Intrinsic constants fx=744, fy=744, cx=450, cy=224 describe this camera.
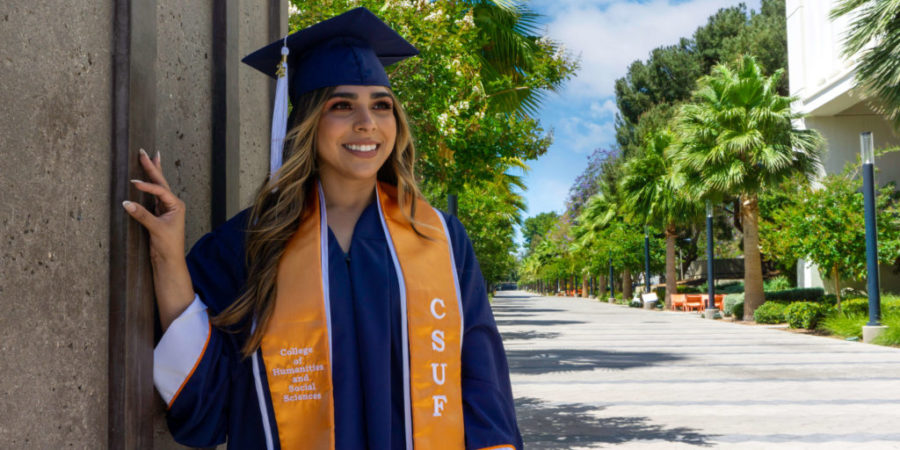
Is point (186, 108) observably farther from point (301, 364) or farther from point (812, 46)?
point (812, 46)

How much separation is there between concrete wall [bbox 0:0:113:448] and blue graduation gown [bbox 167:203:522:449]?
28 centimetres

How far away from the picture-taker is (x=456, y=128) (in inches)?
341

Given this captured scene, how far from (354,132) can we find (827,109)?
26863 millimetres

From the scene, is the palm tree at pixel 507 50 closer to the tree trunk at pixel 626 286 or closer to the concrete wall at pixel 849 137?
the concrete wall at pixel 849 137

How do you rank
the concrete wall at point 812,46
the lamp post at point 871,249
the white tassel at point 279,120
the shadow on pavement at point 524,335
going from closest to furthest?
1. the white tassel at point 279,120
2. the lamp post at point 871,249
3. the shadow on pavement at point 524,335
4. the concrete wall at point 812,46

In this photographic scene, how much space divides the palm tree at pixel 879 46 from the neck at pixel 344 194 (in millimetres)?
13694

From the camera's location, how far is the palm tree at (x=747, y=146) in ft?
66.0

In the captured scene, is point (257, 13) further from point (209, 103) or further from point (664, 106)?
point (664, 106)

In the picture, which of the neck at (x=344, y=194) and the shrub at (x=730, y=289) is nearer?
the neck at (x=344, y=194)

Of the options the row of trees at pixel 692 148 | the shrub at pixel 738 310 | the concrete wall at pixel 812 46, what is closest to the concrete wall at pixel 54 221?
the row of trees at pixel 692 148

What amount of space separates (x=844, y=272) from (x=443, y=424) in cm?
1834

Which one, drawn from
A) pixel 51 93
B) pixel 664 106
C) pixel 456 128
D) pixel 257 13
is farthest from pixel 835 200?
A: pixel 664 106

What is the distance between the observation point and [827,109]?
25266 millimetres

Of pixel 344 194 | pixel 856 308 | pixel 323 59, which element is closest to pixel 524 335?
pixel 856 308
